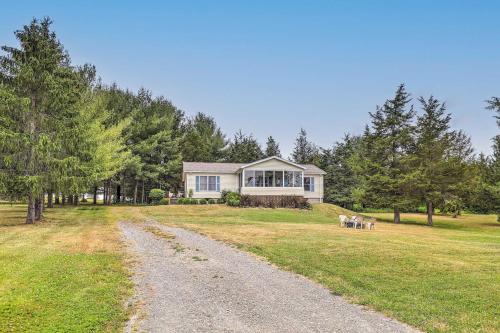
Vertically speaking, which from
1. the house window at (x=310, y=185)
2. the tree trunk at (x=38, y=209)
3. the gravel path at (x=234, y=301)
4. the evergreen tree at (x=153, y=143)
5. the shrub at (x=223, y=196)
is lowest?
the gravel path at (x=234, y=301)

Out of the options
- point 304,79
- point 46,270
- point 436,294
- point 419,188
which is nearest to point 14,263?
point 46,270

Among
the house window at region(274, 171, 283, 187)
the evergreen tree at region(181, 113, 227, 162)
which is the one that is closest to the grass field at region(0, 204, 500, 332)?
the house window at region(274, 171, 283, 187)

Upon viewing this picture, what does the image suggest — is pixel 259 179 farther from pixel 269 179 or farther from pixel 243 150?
pixel 243 150

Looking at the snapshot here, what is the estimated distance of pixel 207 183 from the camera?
42375mm

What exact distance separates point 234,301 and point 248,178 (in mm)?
34329

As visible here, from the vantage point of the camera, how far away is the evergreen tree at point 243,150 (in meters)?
64.5

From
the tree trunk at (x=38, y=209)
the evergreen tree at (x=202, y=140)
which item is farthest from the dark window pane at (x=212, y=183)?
the tree trunk at (x=38, y=209)

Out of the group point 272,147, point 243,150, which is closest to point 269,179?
point 243,150

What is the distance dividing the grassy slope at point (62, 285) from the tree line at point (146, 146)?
7.05 m

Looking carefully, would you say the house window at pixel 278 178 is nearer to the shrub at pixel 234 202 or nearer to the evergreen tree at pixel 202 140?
the shrub at pixel 234 202

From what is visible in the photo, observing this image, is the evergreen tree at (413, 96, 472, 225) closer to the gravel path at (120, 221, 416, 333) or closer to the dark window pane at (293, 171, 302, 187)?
→ the dark window pane at (293, 171, 302, 187)

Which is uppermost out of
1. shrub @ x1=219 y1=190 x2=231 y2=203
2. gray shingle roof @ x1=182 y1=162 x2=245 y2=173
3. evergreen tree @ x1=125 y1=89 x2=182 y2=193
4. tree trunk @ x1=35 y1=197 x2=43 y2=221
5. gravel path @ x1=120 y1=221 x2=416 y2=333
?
evergreen tree @ x1=125 y1=89 x2=182 y2=193

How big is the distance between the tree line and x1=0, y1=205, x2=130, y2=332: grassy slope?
23.1ft

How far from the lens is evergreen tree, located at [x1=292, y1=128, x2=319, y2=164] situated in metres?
69.4
